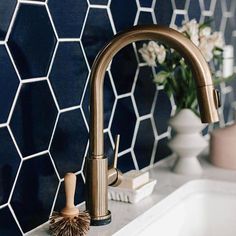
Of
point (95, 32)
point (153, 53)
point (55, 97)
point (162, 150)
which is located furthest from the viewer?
point (162, 150)

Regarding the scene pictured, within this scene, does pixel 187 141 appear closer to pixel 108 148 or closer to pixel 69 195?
pixel 108 148

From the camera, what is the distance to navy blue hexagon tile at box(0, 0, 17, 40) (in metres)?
0.78

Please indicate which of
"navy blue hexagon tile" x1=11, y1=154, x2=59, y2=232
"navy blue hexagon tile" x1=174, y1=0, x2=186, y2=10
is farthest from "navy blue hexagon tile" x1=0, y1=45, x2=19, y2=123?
"navy blue hexagon tile" x1=174, y1=0, x2=186, y2=10

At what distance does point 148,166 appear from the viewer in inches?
49.9

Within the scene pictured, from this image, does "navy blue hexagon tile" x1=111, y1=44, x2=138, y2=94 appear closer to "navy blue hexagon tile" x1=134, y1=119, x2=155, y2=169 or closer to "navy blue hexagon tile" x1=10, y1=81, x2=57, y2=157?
"navy blue hexagon tile" x1=134, y1=119, x2=155, y2=169

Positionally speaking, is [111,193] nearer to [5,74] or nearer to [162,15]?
[5,74]

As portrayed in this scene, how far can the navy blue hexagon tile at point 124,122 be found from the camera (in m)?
1.12

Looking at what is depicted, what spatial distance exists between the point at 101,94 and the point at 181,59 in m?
0.36

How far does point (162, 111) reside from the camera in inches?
51.9

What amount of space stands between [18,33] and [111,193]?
368 millimetres

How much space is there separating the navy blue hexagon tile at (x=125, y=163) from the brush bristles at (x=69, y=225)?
338 mm

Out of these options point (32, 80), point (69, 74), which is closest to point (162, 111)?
point (69, 74)

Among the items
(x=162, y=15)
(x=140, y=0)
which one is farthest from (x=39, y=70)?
(x=162, y=15)

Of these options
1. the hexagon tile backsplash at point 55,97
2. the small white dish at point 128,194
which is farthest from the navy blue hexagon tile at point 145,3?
the small white dish at point 128,194
